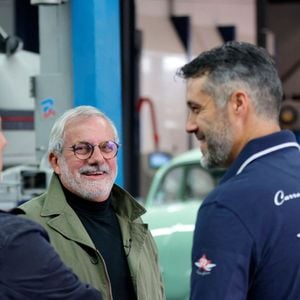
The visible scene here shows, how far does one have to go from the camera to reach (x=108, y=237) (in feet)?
9.96

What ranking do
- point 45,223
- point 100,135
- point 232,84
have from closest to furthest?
point 232,84
point 45,223
point 100,135

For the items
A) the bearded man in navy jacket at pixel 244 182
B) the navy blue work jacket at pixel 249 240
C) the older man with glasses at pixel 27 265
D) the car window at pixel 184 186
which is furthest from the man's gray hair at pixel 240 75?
the car window at pixel 184 186

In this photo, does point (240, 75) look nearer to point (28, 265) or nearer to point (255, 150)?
point (255, 150)

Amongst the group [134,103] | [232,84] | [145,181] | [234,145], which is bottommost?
[145,181]

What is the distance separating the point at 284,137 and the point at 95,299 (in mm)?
612

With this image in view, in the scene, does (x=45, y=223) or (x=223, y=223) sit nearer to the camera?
(x=223, y=223)

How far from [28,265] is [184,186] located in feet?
17.2

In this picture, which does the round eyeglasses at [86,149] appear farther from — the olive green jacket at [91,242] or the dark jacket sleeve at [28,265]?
the dark jacket sleeve at [28,265]

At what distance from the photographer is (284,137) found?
2215 mm

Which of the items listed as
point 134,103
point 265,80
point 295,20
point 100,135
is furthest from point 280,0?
point 265,80

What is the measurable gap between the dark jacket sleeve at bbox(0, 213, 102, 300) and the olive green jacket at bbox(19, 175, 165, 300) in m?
0.79

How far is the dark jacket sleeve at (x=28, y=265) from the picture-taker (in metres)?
1.99

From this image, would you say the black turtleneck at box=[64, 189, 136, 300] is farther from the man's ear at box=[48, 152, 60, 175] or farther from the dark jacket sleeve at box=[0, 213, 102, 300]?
the dark jacket sleeve at box=[0, 213, 102, 300]

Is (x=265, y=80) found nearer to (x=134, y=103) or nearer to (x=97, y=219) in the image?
(x=97, y=219)
